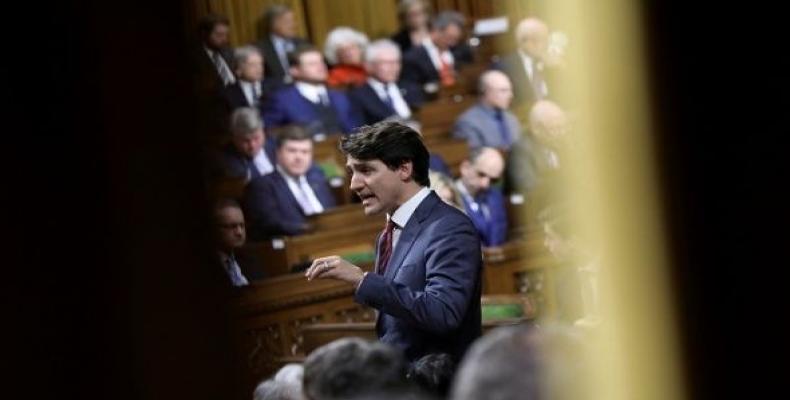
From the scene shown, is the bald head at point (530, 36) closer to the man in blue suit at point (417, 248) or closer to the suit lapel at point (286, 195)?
the suit lapel at point (286, 195)

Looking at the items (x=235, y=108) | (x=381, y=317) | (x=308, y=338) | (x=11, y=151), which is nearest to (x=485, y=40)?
(x=235, y=108)

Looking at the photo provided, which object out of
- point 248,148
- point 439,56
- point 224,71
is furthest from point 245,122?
point 439,56

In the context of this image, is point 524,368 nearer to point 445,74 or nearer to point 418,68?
point 418,68

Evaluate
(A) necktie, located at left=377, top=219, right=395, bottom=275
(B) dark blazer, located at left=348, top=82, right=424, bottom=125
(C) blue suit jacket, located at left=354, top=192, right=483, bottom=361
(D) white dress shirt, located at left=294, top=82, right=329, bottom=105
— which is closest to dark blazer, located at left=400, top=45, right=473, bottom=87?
(B) dark blazer, located at left=348, top=82, right=424, bottom=125

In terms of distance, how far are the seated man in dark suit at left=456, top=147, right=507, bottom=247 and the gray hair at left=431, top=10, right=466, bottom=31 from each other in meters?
1.70

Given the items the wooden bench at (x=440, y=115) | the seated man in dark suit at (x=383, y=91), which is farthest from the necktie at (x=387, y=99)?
the wooden bench at (x=440, y=115)

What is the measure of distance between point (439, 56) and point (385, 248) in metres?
4.38

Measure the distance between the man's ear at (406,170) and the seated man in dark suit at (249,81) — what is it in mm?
2992

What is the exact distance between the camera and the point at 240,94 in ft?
17.0

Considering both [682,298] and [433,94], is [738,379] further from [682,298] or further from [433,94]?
[433,94]

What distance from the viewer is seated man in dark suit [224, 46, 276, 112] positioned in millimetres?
5152

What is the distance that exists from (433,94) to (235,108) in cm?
161

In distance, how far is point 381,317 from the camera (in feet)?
7.16

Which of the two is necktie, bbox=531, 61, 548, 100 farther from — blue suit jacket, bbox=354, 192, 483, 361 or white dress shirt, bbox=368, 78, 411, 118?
blue suit jacket, bbox=354, 192, 483, 361
